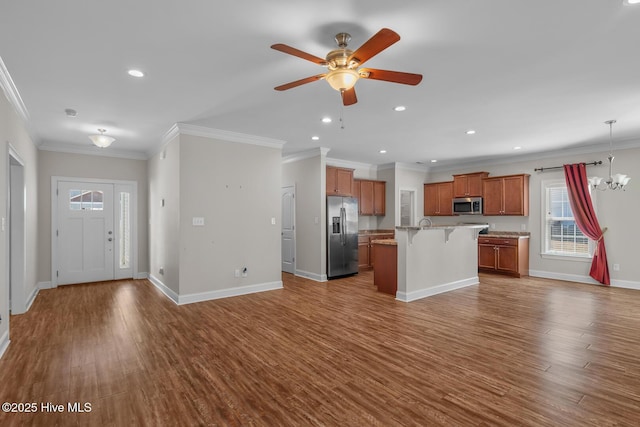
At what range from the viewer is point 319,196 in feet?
21.6

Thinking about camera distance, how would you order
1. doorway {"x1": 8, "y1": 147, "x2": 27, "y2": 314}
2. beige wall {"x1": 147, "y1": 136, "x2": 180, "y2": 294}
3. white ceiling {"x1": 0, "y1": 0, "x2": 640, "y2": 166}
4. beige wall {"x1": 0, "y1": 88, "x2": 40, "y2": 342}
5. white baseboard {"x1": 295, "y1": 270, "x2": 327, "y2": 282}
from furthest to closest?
white baseboard {"x1": 295, "y1": 270, "x2": 327, "y2": 282}, beige wall {"x1": 147, "y1": 136, "x2": 180, "y2": 294}, doorway {"x1": 8, "y1": 147, "x2": 27, "y2": 314}, beige wall {"x1": 0, "y1": 88, "x2": 40, "y2": 342}, white ceiling {"x1": 0, "y1": 0, "x2": 640, "y2": 166}

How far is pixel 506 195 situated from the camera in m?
7.33

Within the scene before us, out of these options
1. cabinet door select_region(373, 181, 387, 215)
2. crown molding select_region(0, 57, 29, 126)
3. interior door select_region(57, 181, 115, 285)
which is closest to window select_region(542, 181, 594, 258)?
cabinet door select_region(373, 181, 387, 215)

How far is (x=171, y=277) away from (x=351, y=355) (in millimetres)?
3411

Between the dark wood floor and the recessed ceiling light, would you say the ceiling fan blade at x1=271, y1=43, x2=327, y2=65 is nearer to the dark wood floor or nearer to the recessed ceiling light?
the recessed ceiling light

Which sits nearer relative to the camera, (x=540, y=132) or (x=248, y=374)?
(x=248, y=374)

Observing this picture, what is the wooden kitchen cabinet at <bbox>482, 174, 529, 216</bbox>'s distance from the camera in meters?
7.09

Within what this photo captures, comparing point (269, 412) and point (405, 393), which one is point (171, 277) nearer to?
point (269, 412)

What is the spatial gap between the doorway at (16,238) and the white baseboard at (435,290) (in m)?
5.34

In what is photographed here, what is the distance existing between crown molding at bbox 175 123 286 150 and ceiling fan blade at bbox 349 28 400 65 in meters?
3.29

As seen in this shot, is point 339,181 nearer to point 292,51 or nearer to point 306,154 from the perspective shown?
point 306,154

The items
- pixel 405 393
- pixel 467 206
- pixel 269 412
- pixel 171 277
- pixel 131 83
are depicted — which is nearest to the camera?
pixel 269 412

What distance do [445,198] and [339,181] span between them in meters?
3.23

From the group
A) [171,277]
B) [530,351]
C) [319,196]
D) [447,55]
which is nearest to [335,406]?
[530,351]
